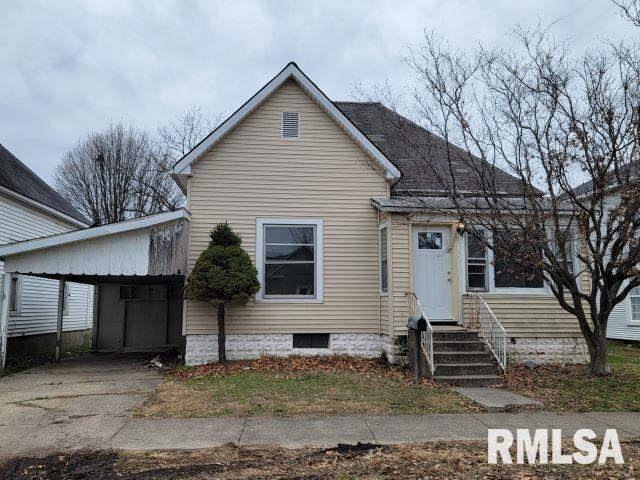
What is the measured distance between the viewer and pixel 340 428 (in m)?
6.36

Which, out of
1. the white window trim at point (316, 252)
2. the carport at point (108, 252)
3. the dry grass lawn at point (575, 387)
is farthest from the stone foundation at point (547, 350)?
the carport at point (108, 252)

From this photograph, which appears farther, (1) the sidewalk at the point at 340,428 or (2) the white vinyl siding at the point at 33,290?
(2) the white vinyl siding at the point at 33,290

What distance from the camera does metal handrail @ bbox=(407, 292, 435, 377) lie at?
9445 mm

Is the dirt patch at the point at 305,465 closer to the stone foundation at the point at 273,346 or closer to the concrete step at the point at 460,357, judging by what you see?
the concrete step at the point at 460,357

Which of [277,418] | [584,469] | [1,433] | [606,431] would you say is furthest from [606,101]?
[1,433]

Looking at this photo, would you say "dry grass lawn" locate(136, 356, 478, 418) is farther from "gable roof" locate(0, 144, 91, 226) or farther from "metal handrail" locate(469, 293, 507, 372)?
"gable roof" locate(0, 144, 91, 226)

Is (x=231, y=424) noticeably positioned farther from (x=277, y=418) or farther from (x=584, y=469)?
(x=584, y=469)

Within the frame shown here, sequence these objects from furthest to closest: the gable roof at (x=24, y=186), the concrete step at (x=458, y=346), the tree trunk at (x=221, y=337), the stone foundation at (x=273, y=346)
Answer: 1. the gable roof at (x=24, y=186)
2. the stone foundation at (x=273, y=346)
3. the tree trunk at (x=221, y=337)
4. the concrete step at (x=458, y=346)

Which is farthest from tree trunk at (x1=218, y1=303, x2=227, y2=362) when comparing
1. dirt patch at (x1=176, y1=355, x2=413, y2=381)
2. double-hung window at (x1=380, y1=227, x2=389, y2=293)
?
double-hung window at (x1=380, y1=227, x2=389, y2=293)

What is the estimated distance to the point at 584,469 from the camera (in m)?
4.96

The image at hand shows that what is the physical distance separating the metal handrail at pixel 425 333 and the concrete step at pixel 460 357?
21 cm

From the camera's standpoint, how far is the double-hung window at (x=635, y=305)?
17391 millimetres

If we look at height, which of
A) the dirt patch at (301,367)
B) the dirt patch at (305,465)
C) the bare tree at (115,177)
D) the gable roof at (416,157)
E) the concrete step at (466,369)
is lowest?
the dirt patch at (305,465)

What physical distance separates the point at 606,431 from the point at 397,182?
7.44 m
